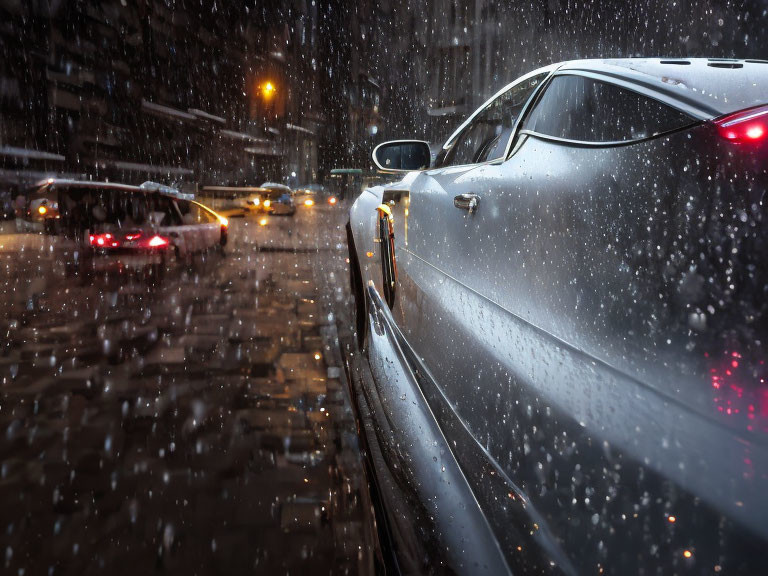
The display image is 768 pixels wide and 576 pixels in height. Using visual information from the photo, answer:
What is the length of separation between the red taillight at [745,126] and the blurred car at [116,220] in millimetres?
8961

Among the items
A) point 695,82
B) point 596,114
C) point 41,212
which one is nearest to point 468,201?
point 596,114

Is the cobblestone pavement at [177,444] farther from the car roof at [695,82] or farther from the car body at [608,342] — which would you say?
the car roof at [695,82]

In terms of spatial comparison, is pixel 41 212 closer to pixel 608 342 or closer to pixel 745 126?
pixel 608 342

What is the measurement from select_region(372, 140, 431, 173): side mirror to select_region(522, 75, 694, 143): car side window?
1583 mm

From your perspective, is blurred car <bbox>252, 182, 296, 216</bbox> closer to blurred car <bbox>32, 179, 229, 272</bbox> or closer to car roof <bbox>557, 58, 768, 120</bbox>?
blurred car <bbox>32, 179, 229, 272</bbox>

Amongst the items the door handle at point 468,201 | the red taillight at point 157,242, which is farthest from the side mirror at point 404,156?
the red taillight at point 157,242

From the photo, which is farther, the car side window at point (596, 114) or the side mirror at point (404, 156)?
the side mirror at point (404, 156)

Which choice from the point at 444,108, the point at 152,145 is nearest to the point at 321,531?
the point at 444,108

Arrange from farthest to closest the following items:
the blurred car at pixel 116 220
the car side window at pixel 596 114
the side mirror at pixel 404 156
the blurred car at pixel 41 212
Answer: the blurred car at pixel 41 212, the blurred car at pixel 116 220, the side mirror at pixel 404 156, the car side window at pixel 596 114

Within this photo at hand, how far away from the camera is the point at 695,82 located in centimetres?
A: 141

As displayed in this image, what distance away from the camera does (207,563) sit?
2508 millimetres

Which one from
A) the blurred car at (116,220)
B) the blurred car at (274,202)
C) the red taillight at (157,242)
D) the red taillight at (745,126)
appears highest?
the red taillight at (745,126)

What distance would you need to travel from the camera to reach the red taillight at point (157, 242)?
370 inches

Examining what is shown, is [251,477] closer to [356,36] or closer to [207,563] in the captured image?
[207,563]
